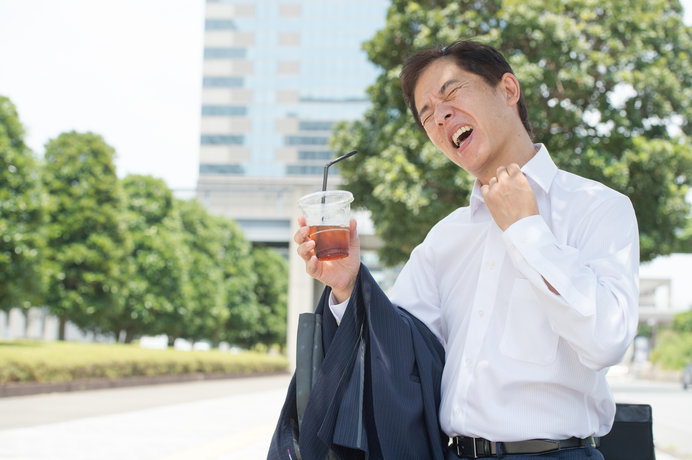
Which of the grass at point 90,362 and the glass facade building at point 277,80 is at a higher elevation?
the glass facade building at point 277,80

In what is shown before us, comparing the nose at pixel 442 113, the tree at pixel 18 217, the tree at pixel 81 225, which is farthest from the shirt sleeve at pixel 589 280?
the tree at pixel 81 225

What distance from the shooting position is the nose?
1938 millimetres

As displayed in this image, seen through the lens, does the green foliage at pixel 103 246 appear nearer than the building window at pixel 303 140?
Yes

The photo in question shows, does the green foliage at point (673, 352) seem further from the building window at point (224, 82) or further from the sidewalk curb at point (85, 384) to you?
the building window at point (224, 82)

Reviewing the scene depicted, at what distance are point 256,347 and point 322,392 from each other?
48.4 m

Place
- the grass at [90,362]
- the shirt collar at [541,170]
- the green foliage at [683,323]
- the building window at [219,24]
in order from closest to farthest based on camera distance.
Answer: the shirt collar at [541,170] < the grass at [90,362] < the green foliage at [683,323] < the building window at [219,24]

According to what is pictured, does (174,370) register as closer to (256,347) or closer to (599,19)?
(599,19)

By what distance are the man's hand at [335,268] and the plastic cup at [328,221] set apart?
0.02m

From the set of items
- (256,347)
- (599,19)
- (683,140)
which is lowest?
(256,347)

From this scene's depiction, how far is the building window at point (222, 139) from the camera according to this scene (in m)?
91.2

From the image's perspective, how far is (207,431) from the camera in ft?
26.7

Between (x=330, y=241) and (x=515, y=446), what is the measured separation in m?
0.69

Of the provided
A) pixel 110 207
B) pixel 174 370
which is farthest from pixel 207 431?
pixel 110 207

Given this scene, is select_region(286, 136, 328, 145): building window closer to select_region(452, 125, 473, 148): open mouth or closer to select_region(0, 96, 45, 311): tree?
select_region(0, 96, 45, 311): tree
